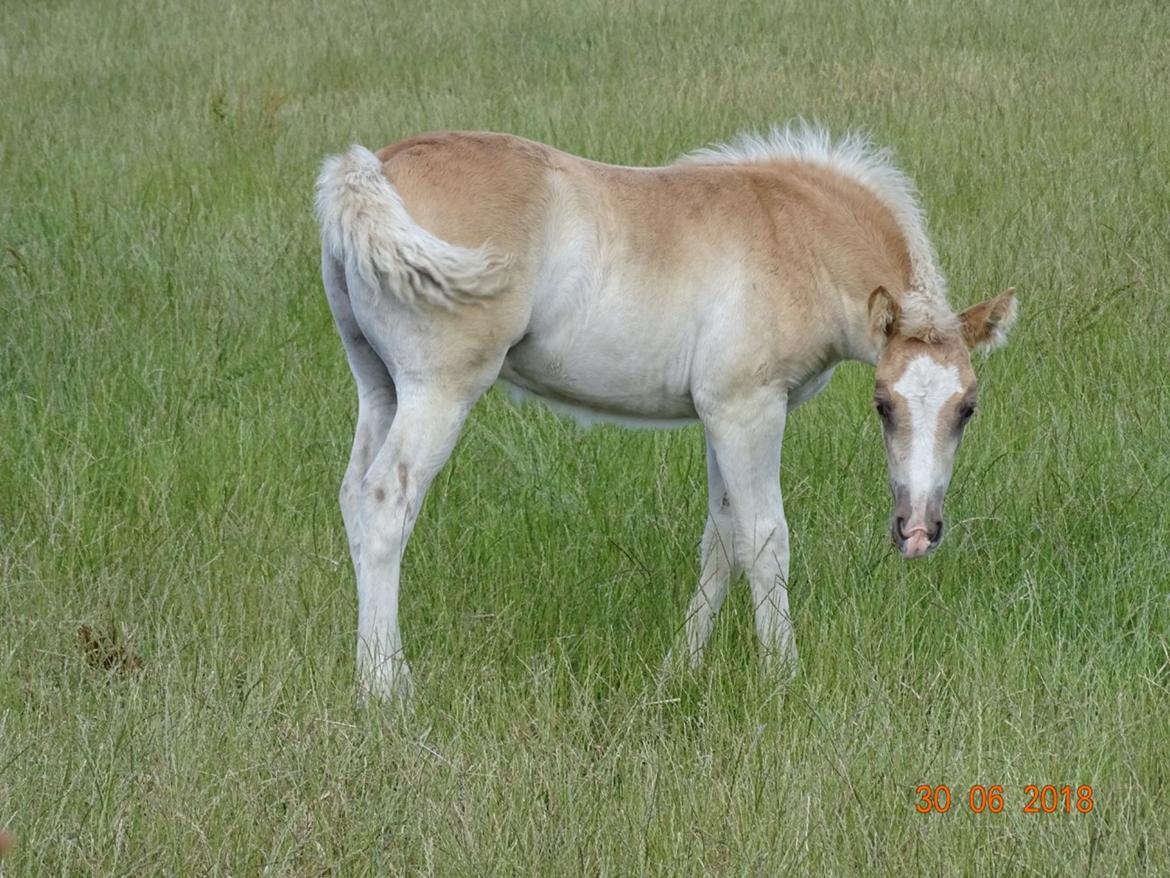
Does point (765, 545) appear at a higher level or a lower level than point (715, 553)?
higher

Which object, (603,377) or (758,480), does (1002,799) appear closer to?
(758,480)

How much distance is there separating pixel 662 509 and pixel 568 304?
1.13 meters

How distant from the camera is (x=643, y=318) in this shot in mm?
4137

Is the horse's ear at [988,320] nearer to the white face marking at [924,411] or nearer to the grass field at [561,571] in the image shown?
the white face marking at [924,411]

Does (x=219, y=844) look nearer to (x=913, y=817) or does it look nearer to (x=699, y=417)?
(x=913, y=817)

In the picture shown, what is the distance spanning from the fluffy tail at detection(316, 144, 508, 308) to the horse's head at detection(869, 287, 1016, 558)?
1053 mm

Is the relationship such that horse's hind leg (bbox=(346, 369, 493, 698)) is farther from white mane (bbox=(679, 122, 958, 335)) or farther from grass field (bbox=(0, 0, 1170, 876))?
white mane (bbox=(679, 122, 958, 335))

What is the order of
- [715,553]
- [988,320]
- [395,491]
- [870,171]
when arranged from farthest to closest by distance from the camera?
[870,171] < [715,553] < [988,320] < [395,491]

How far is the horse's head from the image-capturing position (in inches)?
149

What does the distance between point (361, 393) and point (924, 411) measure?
1600mm

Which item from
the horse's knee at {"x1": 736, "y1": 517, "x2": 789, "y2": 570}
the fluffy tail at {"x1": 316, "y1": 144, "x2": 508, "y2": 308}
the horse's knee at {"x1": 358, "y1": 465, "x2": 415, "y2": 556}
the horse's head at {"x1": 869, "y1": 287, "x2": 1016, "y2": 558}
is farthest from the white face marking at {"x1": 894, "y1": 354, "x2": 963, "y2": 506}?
the horse's knee at {"x1": 358, "y1": 465, "x2": 415, "y2": 556}

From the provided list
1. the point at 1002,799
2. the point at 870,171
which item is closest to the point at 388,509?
the point at 1002,799

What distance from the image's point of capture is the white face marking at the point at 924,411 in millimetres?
3783

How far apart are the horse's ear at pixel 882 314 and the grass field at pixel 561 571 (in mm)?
737
